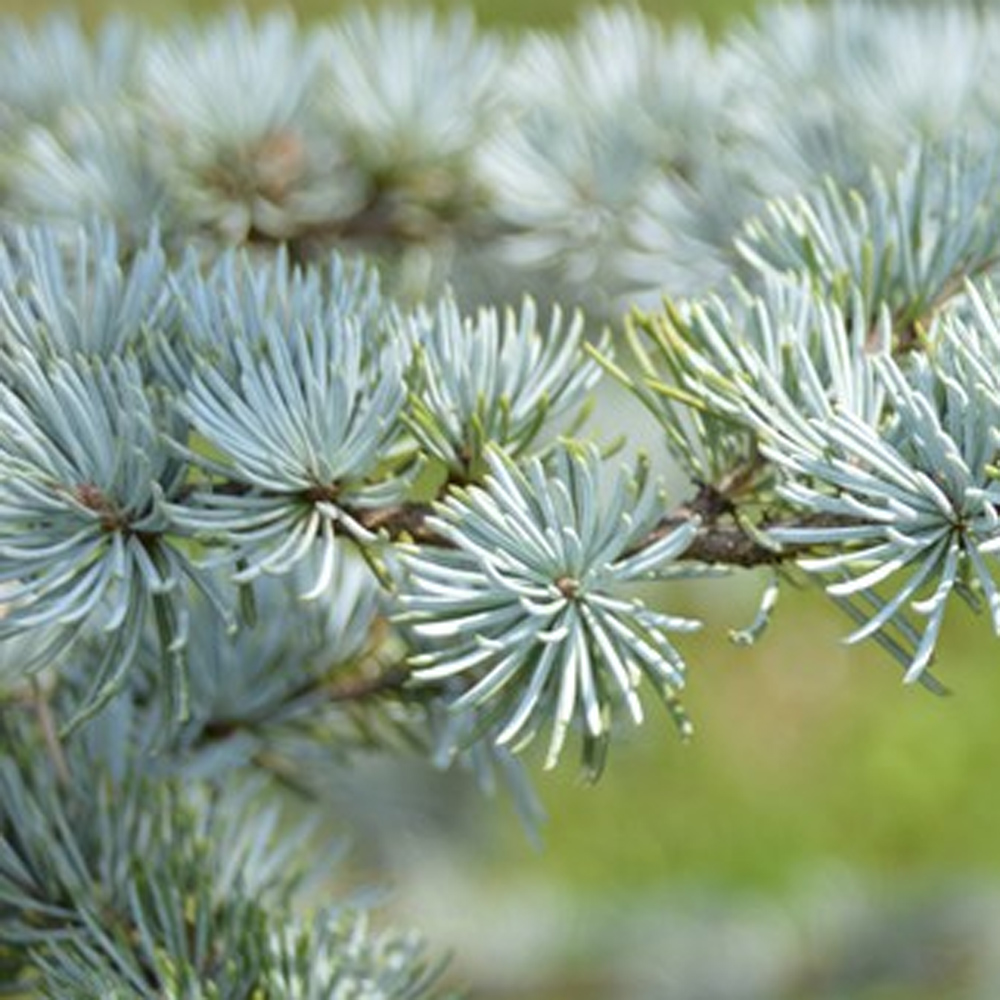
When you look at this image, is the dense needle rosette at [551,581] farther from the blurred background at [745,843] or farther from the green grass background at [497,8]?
the green grass background at [497,8]

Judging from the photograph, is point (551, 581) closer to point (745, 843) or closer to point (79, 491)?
point (79, 491)

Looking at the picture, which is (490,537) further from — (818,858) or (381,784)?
(818,858)

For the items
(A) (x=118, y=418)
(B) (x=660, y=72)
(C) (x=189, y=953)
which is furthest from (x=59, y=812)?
(B) (x=660, y=72)

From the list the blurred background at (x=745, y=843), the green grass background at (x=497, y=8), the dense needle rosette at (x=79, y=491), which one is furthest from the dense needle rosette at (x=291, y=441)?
the green grass background at (x=497, y=8)

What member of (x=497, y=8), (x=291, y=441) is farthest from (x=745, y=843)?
(x=291, y=441)

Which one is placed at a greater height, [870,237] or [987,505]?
[870,237]

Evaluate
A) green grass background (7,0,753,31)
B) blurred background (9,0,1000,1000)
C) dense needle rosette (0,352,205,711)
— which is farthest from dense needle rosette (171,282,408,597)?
green grass background (7,0,753,31)
